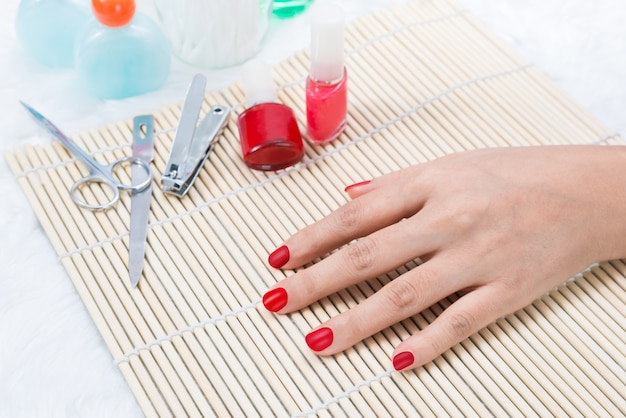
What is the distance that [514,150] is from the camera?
2.57 ft

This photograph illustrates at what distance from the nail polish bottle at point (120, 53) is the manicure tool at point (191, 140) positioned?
6 centimetres

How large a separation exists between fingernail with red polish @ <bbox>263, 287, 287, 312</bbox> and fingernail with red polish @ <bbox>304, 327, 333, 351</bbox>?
0.14 ft

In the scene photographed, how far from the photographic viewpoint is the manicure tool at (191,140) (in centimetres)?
83

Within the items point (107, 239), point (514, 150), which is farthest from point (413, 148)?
Answer: point (107, 239)

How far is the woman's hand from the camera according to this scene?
2.29 feet

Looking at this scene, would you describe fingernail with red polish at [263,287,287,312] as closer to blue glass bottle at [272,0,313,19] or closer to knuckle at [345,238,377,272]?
knuckle at [345,238,377,272]

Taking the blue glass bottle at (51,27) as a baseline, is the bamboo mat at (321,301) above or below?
below

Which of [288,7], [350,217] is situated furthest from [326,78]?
[288,7]

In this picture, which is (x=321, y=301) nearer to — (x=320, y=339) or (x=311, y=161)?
(x=320, y=339)

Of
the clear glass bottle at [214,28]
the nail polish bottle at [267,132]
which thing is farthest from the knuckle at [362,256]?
the clear glass bottle at [214,28]

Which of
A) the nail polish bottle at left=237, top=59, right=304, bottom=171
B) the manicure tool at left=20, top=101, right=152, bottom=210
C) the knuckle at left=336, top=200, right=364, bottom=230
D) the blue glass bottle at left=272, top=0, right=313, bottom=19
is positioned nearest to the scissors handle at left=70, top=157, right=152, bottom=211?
the manicure tool at left=20, top=101, right=152, bottom=210

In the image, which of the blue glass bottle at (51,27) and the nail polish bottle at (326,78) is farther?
the blue glass bottle at (51,27)

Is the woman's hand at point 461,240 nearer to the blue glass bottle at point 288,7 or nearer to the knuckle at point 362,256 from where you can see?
the knuckle at point 362,256

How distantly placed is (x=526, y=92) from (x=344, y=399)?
0.47 metres
